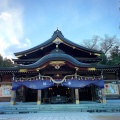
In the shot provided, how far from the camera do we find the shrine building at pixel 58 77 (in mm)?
14909

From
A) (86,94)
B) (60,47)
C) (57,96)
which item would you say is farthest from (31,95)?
(60,47)

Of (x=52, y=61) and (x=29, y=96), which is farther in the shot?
(x=29, y=96)

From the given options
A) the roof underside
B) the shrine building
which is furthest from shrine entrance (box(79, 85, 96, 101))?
the roof underside

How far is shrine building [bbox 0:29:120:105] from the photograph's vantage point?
14.9 m

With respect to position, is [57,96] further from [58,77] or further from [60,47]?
[60,47]

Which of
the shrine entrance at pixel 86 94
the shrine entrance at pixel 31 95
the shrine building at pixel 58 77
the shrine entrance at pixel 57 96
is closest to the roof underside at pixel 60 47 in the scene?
the shrine building at pixel 58 77

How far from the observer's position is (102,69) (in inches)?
639

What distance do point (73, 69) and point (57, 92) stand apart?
4.36 metres

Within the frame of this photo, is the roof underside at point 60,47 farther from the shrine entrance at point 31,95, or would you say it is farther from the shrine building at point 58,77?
the shrine entrance at point 31,95

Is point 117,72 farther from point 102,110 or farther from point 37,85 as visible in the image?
point 37,85

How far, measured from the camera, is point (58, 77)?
15922 mm

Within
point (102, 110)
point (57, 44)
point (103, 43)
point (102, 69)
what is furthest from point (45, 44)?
point (103, 43)

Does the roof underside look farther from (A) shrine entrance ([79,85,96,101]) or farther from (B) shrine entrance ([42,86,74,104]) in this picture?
(B) shrine entrance ([42,86,74,104])

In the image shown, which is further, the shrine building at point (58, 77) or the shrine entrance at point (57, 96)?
the shrine entrance at point (57, 96)
